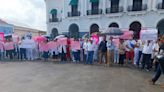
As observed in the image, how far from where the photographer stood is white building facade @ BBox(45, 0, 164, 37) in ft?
82.0

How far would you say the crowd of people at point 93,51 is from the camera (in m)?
10.4

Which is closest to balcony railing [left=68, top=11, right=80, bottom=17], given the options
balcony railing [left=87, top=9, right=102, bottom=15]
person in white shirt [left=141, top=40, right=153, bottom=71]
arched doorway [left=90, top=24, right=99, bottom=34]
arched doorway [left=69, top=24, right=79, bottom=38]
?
arched doorway [left=69, top=24, right=79, bottom=38]

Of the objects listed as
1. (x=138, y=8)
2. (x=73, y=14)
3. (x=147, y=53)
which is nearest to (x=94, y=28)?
(x=73, y=14)

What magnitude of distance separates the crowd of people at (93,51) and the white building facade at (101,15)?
13743mm

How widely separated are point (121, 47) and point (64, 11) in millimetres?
23234

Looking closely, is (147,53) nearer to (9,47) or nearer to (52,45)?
(52,45)

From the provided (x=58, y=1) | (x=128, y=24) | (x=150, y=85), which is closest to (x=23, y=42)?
(x=150, y=85)

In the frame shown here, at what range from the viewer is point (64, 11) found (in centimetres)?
3294

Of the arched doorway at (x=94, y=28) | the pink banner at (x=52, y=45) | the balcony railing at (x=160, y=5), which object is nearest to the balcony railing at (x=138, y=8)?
the balcony railing at (x=160, y=5)

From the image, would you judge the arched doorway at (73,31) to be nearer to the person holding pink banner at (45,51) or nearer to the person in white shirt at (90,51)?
the person holding pink banner at (45,51)

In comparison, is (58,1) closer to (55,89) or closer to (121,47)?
(121,47)

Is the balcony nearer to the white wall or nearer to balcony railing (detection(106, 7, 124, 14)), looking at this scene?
the white wall

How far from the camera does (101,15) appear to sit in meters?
29.2

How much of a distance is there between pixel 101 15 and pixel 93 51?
58.1 feet
